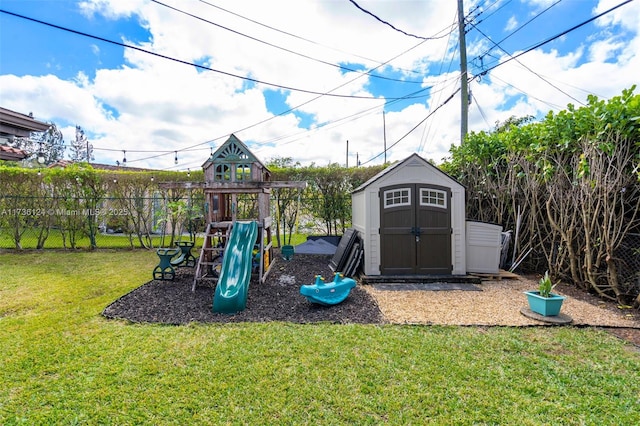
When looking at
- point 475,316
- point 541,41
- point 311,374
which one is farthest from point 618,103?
point 311,374

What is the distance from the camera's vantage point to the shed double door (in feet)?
19.5

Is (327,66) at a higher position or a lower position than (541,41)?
higher

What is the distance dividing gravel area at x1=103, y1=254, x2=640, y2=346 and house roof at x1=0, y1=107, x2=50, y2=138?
2.45m

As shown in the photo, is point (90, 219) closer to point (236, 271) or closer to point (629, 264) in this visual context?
point (236, 271)

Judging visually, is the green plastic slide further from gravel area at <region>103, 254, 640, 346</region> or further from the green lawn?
the green lawn

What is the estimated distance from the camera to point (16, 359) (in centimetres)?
282

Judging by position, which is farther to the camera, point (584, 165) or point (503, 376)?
point (584, 165)

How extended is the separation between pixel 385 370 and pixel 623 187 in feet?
14.9

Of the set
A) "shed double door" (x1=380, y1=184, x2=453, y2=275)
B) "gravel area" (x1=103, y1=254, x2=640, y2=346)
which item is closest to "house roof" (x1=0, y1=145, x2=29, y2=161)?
"gravel area" (x1=103, y1=254, x2=640, y2=346)

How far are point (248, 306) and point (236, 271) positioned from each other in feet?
2.07

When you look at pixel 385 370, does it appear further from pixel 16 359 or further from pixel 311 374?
pixel 16 359

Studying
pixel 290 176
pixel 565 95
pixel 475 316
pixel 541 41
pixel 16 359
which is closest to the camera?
pixel 16 359

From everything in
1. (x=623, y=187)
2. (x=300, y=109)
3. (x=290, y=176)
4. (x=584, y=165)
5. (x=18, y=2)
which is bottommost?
(x=623, y=187)

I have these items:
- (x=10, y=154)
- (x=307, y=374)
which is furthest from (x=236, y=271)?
(x=10, y=154)
